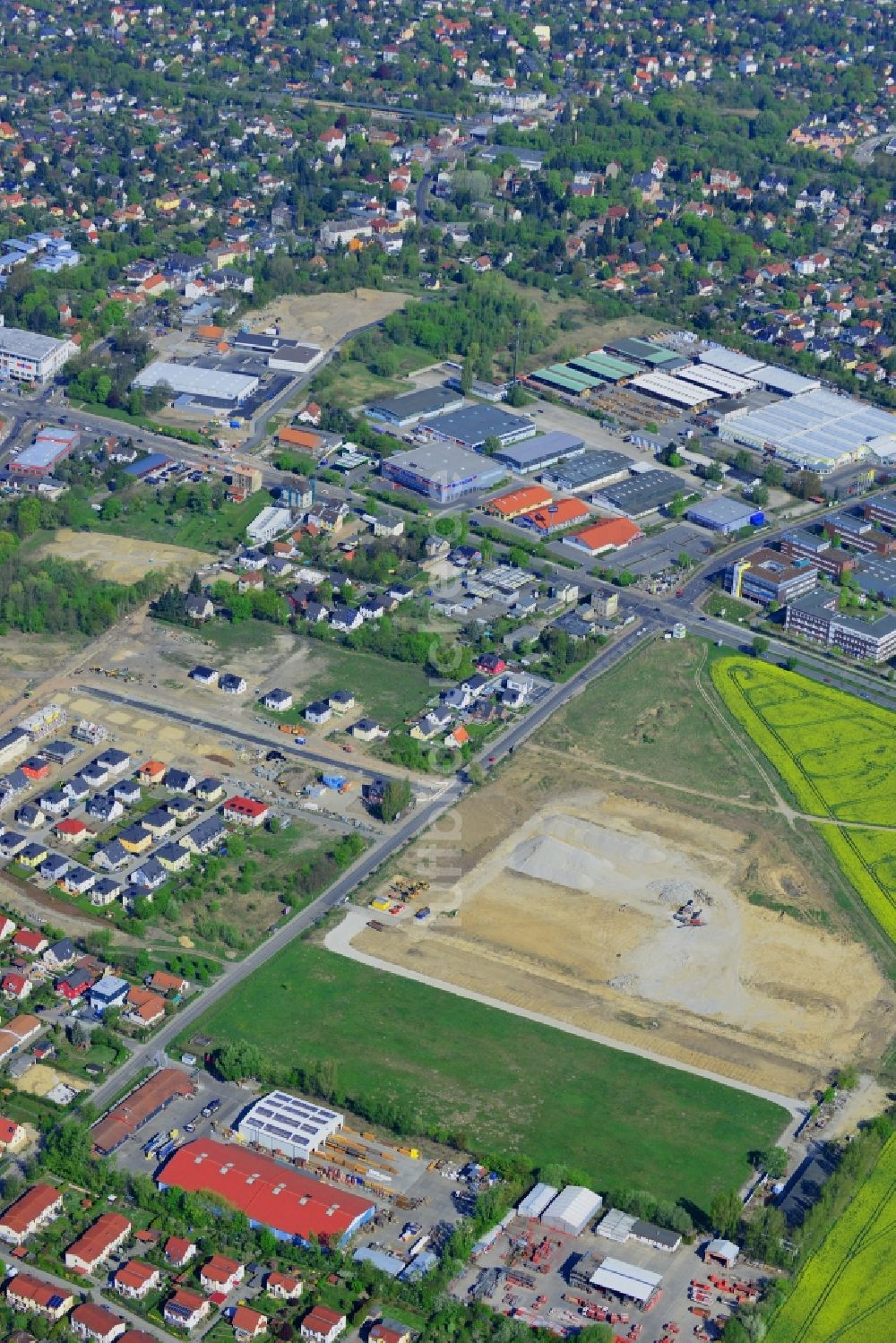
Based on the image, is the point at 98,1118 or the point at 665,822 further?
the point at 665,822

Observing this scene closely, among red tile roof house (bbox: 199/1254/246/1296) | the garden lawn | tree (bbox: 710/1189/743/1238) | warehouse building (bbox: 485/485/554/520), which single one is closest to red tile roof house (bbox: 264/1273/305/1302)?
red tile roof house (bbox: 199/1254/246/1296)

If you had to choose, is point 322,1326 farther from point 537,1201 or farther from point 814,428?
point 814,428

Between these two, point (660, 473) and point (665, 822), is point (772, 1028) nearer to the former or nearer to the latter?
point (665, 822)

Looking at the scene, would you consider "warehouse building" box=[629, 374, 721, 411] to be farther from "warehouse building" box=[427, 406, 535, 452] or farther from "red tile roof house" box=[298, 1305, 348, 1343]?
"red tile roof house" box=[298, 1305, 348, 1343]

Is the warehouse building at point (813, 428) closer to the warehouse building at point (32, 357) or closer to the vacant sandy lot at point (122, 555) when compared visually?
the vacant sandy lot at point (122, 555)

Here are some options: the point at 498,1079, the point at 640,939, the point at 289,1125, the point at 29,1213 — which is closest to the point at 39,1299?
the point at 29,1213

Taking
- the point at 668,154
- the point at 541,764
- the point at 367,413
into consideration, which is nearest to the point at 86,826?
the point at 541,764
